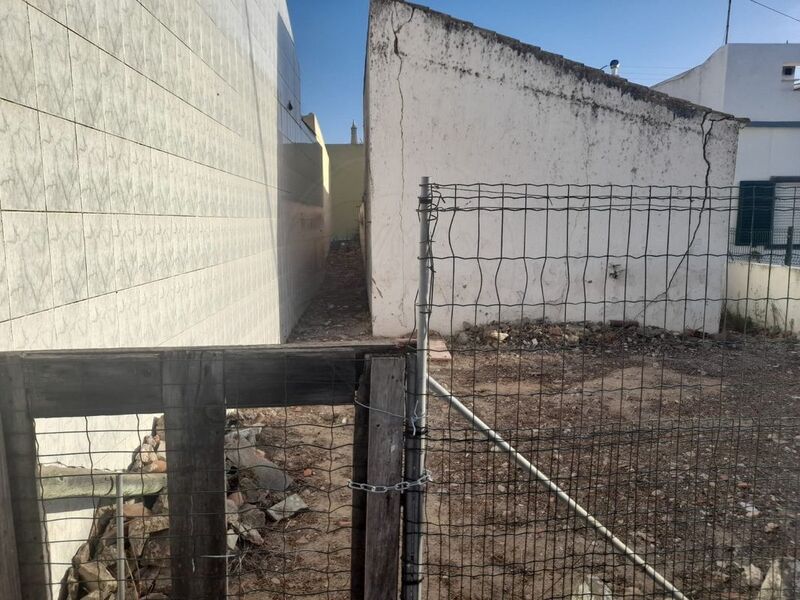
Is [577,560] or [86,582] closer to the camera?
[86,582]

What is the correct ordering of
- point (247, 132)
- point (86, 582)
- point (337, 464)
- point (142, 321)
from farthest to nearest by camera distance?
point (247, 132) → point (337, 464) → point (142, 321) → point (86, 582)

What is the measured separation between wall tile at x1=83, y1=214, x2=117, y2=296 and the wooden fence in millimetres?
945

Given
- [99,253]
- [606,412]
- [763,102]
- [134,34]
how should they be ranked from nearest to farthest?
1. [99,253]
2. [134,34]
3. [606,412]
4. [763,102]

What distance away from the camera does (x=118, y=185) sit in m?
3.06

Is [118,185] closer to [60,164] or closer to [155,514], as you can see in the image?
[60,164]

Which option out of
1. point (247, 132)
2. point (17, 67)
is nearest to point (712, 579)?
point (17, 67)

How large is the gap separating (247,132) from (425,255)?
181 inches

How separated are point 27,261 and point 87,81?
3.23 ft

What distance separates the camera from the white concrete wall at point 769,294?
9.33 meters

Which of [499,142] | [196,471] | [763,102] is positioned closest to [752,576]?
[196,471]

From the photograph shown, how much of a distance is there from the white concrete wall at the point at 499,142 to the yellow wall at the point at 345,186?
16.1 meters

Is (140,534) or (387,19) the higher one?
(387,19)

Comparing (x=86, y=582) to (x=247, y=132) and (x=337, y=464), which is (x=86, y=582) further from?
(x=247, y=132)

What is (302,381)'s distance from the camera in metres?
2.01
